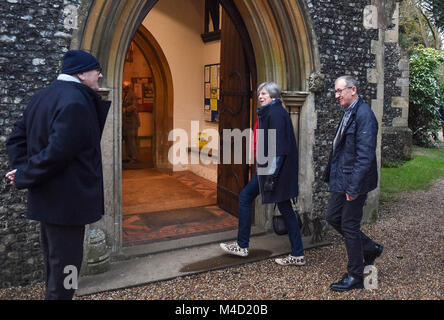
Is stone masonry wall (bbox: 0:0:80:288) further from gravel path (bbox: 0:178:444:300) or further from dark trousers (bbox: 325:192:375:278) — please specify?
dark trousers (bbox: 325:192:375:278)

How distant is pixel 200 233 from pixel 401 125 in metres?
8.16

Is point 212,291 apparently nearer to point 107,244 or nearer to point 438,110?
point 107,244

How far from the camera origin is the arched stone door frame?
402cm

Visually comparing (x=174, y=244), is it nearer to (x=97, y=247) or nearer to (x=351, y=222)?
(x=97, y=247)

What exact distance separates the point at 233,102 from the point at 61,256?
370 cm

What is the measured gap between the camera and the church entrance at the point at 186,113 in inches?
221

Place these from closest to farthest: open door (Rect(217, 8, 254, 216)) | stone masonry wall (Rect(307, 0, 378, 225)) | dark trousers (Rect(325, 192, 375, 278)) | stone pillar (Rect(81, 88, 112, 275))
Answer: dark trousers (Rect(325, 192, 375, 278)) < stone pillar (Rect(81, 88, 112, 275)) < stone masonry wall (Rect(307, 0, 378, 225)) < open door (Rect(217, 8, 254, 216))

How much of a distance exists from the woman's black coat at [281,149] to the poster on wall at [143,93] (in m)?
7.04

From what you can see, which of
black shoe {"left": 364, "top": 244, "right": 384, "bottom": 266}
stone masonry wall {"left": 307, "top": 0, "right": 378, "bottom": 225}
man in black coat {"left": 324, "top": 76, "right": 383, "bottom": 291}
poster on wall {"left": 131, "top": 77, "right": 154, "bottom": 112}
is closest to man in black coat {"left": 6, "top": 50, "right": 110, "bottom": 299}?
man in black coat {"left": 324, "top": 76, "right": 383, "bottom": 291}

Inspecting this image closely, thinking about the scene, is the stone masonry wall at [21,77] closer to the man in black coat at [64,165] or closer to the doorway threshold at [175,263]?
the doorway threshold at [175,263]

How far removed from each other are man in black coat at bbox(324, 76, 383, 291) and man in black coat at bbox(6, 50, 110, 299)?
1.94 metres

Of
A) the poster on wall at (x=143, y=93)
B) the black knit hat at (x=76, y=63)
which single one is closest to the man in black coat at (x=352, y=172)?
the black knit hat at (x=76, y=63)

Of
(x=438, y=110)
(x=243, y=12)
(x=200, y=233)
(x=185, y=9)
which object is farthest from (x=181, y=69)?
(x=438, y=110)

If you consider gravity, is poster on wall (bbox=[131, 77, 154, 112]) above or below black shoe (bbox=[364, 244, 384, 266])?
above
